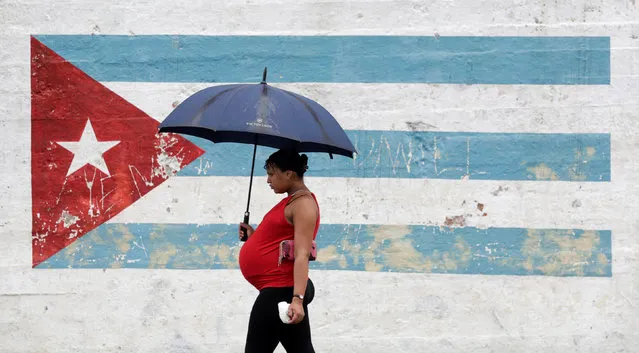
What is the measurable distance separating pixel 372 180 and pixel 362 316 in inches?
36.8

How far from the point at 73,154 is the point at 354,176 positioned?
6.45 ft

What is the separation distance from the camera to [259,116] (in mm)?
4270

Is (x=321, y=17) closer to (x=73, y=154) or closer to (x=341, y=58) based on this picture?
(x=341, y=58)

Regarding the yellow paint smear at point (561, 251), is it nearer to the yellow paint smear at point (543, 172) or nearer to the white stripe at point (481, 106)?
the yellow paint smear at point (543, 172)

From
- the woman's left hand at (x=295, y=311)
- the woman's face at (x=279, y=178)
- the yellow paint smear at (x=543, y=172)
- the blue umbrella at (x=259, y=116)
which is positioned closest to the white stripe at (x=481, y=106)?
the yellow paint smear at (x=543, y=172)

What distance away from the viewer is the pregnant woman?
4363 mm

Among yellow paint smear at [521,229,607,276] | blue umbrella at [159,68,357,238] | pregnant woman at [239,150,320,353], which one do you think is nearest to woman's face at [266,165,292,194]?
pregnant woman at [239,150,320,353]

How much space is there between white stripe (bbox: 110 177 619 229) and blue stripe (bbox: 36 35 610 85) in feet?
2.34

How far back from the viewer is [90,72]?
6.43 m

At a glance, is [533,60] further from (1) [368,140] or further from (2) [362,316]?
(2) [362,316]

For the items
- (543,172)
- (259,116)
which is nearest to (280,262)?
(259,116)

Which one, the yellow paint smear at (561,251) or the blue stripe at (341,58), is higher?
the blue stripe at (341,58)

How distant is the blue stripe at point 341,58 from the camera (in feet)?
20.7

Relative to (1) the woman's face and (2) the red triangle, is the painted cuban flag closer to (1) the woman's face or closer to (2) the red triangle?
(2) the red triangle
